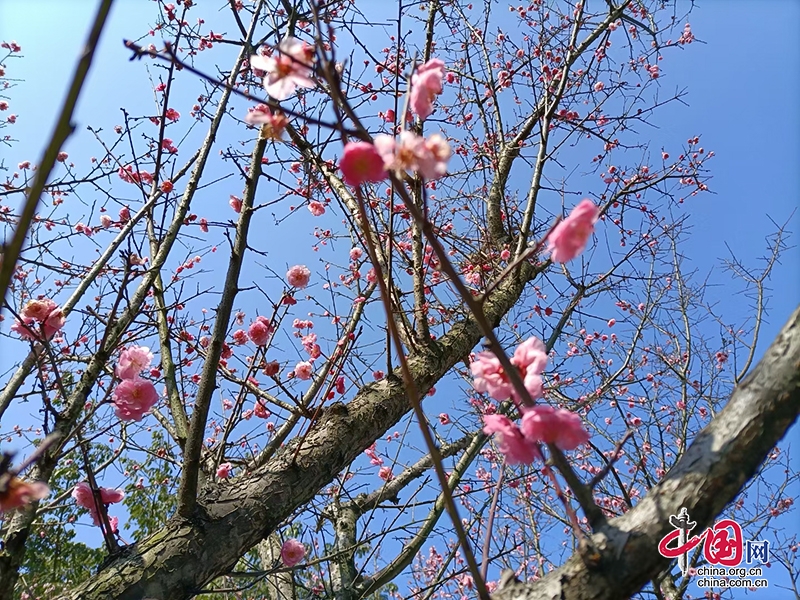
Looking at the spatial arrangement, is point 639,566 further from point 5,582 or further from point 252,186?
point 252,186

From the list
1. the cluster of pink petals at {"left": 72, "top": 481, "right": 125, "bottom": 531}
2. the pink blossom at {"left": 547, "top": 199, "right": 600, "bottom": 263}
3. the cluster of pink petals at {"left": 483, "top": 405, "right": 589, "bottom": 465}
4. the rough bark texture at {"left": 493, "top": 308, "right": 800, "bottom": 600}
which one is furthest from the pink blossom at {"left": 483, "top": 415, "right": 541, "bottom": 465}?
the cluster of pink petals at {"left": 72, "top": 481, "right": 125, "bottom": 531}

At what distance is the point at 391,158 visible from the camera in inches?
34.8

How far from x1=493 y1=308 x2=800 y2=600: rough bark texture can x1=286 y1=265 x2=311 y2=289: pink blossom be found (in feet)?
8.05

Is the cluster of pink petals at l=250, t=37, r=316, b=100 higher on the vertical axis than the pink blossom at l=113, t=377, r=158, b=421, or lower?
lower

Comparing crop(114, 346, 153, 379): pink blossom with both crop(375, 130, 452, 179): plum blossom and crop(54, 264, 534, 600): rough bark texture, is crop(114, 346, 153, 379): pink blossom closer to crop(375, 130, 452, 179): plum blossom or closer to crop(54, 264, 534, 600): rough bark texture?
crop(54, 264, 534, 600): rough bark texture

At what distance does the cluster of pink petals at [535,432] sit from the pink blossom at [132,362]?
149cm

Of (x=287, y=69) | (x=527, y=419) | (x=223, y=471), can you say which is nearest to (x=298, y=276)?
(x=223, y=471)

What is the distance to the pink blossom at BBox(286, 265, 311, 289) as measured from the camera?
3.07 meters

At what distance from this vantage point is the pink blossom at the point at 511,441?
3.23 ft

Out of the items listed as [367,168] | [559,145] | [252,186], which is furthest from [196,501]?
[559,145]

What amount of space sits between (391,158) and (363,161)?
2.0 inches

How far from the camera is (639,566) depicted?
0.77 metres

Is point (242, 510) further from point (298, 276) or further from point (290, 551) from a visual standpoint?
point (298, 276)

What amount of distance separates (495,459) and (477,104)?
3943 millimetres
